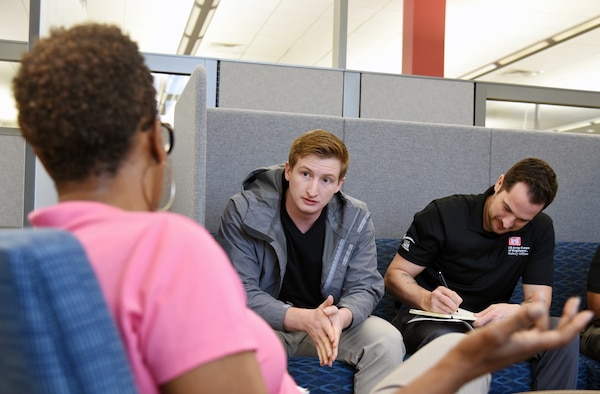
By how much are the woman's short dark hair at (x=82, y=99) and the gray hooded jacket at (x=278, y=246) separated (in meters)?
1.24

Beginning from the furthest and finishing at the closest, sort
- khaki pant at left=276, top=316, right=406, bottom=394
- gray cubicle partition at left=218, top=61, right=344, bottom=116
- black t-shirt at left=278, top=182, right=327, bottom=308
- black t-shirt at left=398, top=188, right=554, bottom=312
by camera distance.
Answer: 1. gray cubicle partition at left=218, top=61, right=344, bottom=116
2. black t-shirt at left=398, top=188, right=554, bottom=312
3. black t-shirt at left=278, top=182, right=327, bottom=308
4. khaki pant at left=276, top=316, right=406, bottom=394

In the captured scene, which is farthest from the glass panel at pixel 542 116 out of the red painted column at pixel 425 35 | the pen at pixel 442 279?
the pen at pixel 442 279

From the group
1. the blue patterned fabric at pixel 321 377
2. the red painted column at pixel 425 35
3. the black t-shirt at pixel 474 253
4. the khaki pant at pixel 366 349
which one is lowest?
the blue patterned fabric at pixel 321 377

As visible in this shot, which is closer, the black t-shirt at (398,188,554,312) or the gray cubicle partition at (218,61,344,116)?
the black t-shirt at (398,188,554,312)

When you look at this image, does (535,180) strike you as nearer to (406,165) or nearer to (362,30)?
(406,165)

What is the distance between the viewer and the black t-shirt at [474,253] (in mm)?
2131

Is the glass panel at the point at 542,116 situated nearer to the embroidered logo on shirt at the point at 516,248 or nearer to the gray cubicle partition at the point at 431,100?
the gray cubicle partition at the point at 431,100

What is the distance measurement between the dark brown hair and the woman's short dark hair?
168cm

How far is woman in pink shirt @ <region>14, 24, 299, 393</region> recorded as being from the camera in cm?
50

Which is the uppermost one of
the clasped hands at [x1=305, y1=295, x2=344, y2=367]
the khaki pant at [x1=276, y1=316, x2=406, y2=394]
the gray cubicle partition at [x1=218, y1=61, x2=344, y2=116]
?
the gray cubicle partition at [x1=218, y1=61, x2=344, y2=116]

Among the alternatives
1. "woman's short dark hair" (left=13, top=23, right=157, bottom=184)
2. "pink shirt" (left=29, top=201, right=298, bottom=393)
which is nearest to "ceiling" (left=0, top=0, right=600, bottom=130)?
"woman's short dark hair" (left=13, top=23, right=157, bottom=184)

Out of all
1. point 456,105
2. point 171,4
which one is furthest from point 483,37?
point 456,105

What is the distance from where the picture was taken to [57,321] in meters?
0.47

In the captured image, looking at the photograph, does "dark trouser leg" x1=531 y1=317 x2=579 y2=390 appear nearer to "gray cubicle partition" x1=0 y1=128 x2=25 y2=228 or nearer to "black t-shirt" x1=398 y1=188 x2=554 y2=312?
"black t-shirt" x1=398 y1=188 x2=554 y2=312
